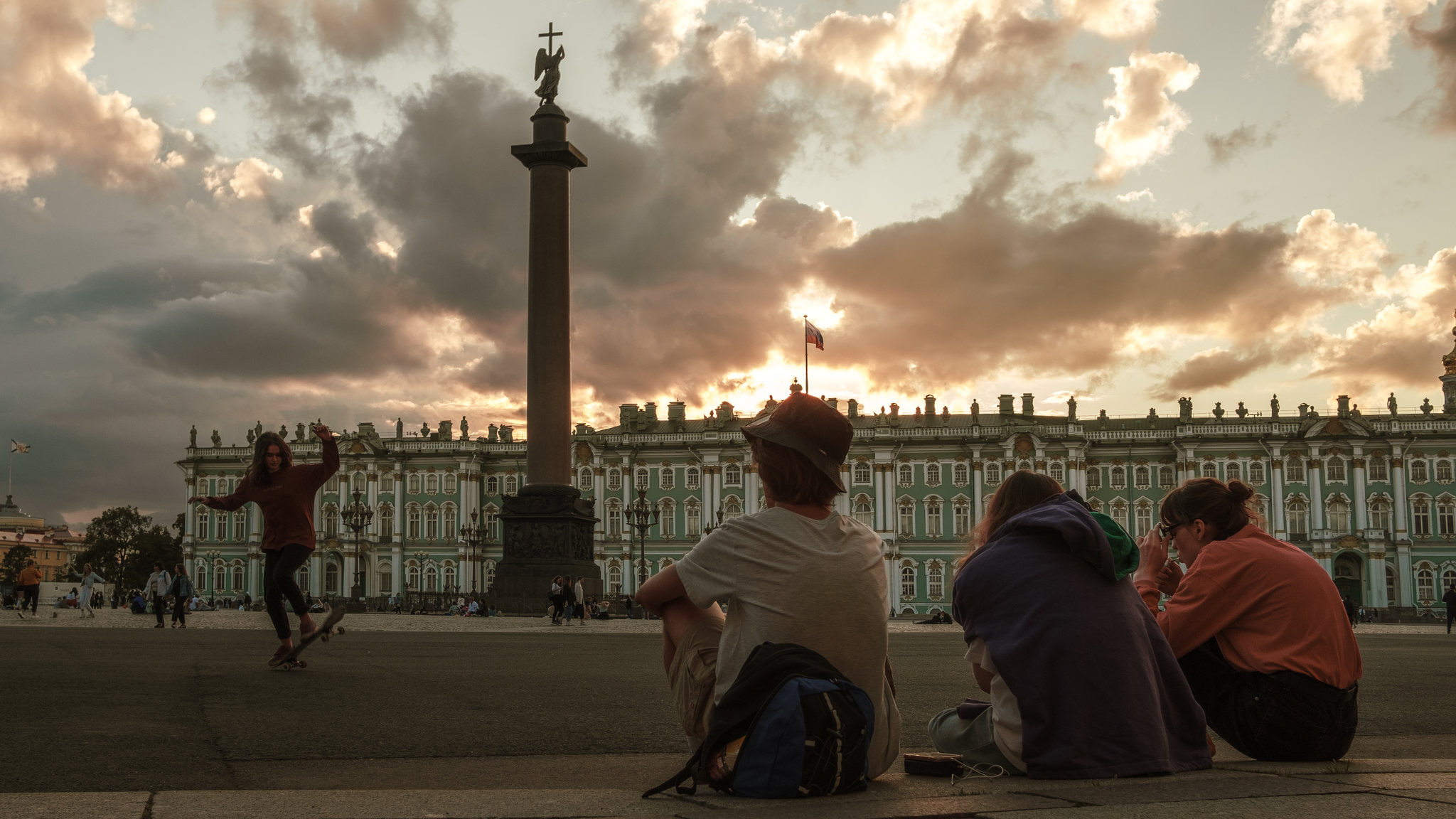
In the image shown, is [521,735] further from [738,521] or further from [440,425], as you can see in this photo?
[440,425]

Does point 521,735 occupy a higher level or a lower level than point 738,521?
lower

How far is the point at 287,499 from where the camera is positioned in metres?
9.52

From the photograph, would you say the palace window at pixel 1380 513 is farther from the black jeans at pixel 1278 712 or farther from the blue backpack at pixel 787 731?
the blue backpack at pixel 787 731

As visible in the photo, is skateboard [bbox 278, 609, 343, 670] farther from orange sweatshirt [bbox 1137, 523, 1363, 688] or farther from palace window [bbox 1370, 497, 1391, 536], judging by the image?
palace window [bbox 1370, 497, 1391, 536]

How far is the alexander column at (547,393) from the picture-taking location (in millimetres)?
29047

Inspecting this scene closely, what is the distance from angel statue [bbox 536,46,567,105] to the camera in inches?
1229

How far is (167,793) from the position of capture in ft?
13.6

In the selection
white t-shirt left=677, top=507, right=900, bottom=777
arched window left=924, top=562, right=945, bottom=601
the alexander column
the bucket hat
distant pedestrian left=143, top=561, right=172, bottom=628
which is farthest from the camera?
arched window left=924, top=562, right=945, bottom=601

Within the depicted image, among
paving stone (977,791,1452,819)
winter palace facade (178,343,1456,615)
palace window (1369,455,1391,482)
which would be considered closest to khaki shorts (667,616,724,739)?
paving stone (977,791,1452,819)

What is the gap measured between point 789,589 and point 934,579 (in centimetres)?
7141

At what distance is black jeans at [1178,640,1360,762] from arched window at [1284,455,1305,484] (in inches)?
2880

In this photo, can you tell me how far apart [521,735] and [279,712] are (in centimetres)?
153

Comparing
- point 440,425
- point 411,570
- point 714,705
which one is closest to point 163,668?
point 714,705

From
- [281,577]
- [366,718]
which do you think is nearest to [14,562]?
[281,577]
